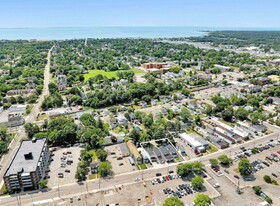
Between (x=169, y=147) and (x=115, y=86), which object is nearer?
(x=169, y=147)

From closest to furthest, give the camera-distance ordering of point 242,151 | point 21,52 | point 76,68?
1. point 242,151
2. point 76,68
3. point 21,52

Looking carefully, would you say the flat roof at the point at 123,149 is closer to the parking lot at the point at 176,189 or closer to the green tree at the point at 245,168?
the parking lot at the point at 176,189

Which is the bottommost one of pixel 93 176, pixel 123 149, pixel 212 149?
pixel 212 149

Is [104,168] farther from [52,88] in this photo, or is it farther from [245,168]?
[52,88]

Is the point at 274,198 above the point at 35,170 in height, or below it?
below

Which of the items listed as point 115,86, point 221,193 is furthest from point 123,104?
point 221,193

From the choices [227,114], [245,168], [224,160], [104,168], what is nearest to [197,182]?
[224,160]

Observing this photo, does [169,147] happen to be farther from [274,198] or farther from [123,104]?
[123,104]

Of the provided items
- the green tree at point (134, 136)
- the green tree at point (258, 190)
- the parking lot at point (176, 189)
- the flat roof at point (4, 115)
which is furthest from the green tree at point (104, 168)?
the flat roof at point (4, 115)
